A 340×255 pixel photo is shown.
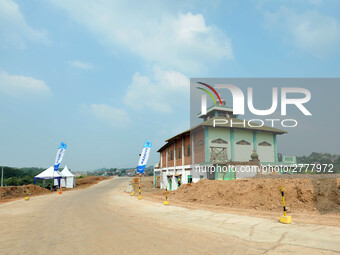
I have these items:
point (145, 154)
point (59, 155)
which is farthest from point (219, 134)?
point (59, 155)

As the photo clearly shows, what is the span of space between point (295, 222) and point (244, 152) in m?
23.0

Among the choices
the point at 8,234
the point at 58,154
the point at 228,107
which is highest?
the point at 228,107

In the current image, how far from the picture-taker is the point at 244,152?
31.4 meters

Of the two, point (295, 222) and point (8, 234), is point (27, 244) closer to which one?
point (8, 234)

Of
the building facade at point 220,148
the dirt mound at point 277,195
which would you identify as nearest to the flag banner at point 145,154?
the building facade at point 220,148

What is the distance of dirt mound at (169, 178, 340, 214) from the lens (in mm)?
11836

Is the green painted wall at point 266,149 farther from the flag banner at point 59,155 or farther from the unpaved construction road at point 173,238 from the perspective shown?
the flag banner at point 59,155

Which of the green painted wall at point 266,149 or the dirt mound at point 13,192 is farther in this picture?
the green painted wall at point 266,149

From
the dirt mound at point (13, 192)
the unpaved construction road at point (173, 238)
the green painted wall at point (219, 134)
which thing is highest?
the green painted wall at point (219, 134)

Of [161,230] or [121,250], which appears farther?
[161,230]

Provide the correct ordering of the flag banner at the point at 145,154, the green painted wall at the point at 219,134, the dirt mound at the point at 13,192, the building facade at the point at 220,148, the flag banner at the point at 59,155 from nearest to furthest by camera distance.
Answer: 1. the building facade at the point at 220,148
2. the dirt mound at the point at 13,192
3. the green painted wall at the point at 219,134
4. the flag banner at the point at 145,154
5. the flag banner at the point at 59,155

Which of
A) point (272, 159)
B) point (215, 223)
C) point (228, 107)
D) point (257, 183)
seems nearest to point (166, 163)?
point (228, 107)

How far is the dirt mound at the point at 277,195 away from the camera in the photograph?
38.8 feet

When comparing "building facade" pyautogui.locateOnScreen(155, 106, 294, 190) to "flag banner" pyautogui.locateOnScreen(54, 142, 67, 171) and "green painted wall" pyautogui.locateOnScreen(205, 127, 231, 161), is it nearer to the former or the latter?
"green painted wall" pyautogui.locateOnScreen(205, 127, 231, 161)
